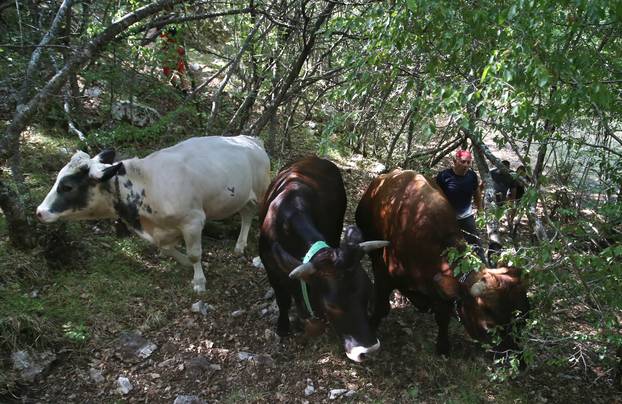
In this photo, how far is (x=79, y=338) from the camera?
4.73m

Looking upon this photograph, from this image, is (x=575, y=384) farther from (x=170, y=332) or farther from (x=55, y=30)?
(x=55, y=30)

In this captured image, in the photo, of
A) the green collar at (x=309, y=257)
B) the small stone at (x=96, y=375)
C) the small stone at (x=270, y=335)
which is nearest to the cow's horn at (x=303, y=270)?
the green collar at (x=309, y=257)

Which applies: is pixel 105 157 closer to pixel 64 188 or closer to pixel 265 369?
pixel 64 188

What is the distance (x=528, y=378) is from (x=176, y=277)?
12.7 ft

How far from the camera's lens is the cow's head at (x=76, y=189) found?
5.25 meters

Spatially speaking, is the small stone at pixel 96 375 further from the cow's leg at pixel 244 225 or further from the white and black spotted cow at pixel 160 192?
the cow's leg at pixel 244 225

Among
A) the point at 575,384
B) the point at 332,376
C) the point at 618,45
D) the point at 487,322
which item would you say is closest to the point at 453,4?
the point at 618,45

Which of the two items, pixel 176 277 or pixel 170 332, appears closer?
pixel 170 332

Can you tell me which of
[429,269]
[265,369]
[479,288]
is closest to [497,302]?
[479,288]

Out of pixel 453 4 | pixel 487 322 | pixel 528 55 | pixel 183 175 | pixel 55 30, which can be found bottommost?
pixel 487 322

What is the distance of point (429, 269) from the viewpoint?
4.88 metres

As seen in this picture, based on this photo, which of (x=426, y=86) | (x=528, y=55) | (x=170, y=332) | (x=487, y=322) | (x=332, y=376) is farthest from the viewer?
(x=170, y=332)

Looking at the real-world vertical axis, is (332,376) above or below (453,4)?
below

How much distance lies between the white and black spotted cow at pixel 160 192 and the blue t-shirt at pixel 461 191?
250 cm
